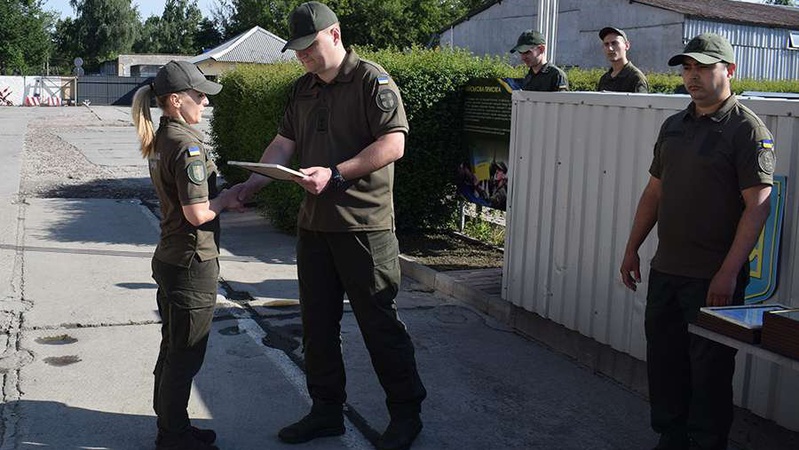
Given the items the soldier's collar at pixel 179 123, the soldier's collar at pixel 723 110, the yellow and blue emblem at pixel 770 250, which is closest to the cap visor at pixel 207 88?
the soldier's collar at pixel 179 123

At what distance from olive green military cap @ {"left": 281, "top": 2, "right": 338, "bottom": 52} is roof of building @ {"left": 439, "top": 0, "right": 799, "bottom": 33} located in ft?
94.5

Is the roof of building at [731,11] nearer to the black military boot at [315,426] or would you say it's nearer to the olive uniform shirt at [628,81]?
the olive uniform shirt at [628,81]

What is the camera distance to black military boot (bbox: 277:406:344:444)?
4.57 meters

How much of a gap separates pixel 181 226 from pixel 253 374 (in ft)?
5.89

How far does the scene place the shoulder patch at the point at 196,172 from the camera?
12.9 ft

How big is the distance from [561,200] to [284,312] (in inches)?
98.9

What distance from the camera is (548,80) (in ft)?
26.6

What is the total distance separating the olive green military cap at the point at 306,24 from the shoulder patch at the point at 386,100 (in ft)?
1.34

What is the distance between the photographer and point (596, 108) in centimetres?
571

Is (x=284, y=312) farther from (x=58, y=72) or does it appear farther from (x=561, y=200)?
(x=58, y=72)

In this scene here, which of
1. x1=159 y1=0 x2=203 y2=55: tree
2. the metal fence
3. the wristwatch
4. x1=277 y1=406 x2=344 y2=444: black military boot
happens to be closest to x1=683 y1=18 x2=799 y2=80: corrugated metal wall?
x1=277 y1=406 x2=344 y2=444: black military boot

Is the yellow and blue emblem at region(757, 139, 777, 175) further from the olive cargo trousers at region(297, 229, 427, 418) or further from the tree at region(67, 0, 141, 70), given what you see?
the tree at region(67, 0, 141, 70)

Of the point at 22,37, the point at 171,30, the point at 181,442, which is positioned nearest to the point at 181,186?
the point at 181,442

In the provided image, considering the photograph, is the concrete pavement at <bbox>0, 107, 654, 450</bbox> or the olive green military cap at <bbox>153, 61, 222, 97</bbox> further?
the concrete pavement at <bbox>0, 107, 654, 450</bbox>
